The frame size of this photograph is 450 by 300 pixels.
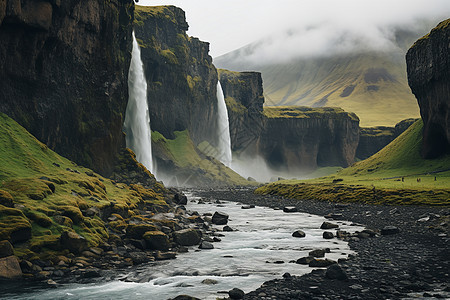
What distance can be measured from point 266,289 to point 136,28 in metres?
165

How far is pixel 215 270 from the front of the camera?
1914 centimetres

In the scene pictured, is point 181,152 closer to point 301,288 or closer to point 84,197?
point 84,197

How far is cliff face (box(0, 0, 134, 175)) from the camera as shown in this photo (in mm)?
42562

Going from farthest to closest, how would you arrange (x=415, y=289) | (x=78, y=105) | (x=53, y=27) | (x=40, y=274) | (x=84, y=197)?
Answer: (x=78, y=105) < (x=53, y=27) < (x=84, y=197) < (x=40, y=274) < (x=415, y=289)

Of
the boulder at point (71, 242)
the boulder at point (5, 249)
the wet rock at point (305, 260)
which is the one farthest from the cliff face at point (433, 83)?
the boulder at point (5, 249)

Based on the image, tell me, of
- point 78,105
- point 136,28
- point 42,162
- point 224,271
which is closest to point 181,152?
point 136,28

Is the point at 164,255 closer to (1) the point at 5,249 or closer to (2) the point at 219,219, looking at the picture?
(1) the point at 5,249

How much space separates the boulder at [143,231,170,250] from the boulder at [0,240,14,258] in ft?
26.0

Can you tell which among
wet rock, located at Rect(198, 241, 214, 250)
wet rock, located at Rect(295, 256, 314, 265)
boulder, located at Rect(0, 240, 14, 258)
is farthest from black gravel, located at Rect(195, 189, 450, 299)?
boulder, located at Rect(0, 240, 14, 258)

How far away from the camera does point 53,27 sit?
47.6 metres

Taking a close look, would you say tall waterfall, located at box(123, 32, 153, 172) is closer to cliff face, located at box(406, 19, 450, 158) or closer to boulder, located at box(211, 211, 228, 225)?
boulder, located at box(211, 211, 228, 225)

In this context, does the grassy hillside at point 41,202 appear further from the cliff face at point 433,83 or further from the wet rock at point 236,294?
the cliff face at point 433,83

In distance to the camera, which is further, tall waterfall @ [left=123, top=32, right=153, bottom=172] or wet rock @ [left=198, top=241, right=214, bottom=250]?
tall waterfall @ [left=123, top=32, right=153, bottom=172]

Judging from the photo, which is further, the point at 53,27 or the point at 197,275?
the point at 53,27
